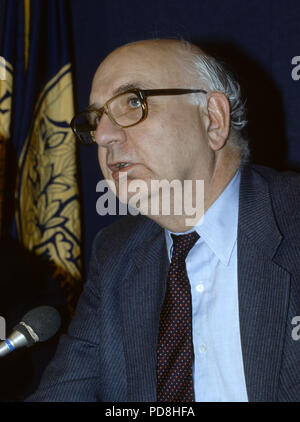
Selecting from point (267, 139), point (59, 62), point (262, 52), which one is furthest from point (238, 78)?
point (59, 62)

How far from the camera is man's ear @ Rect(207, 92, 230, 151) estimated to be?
4.26 ft

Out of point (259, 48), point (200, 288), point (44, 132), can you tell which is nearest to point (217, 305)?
point (200, 288)

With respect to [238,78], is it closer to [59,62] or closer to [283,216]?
[283,216]

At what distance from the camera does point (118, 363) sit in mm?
1293

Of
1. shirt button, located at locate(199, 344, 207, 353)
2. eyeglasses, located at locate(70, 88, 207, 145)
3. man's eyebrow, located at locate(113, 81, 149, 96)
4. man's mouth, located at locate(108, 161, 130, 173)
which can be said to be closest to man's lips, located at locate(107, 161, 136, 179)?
man's mouth, located at locate(108, 161, 130, 173)

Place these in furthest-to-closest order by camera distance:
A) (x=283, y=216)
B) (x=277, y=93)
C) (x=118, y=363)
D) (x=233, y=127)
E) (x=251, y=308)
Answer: (x=277, y=93), (x=233, y=127), (x=118, y=363), (x=283, y=216), (x=251, y=308)

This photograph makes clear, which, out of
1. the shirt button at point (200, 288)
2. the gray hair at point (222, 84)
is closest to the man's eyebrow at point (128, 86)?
the gray hair at point (222, 84)

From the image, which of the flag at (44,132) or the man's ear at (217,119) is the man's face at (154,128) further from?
the flag at (44,132)

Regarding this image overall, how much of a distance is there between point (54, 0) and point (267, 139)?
127cm

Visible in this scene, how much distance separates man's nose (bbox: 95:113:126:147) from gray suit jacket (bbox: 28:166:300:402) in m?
0.38

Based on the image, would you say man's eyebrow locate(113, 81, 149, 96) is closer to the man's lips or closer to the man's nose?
the man's nose

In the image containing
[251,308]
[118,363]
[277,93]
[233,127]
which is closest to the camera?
[251,308]

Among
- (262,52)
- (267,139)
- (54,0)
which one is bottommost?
(267,139)

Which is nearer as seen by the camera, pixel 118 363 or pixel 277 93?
pixel 118 363
